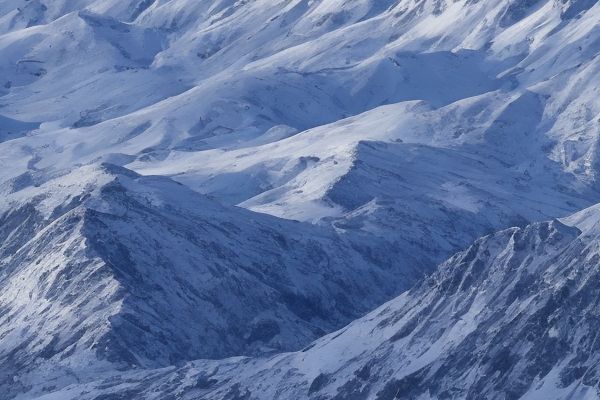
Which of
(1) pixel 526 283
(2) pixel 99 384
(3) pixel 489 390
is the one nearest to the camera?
(3) pixel 489 390

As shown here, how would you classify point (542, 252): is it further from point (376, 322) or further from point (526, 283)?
point (376, 322)

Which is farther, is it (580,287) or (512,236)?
(512,236)

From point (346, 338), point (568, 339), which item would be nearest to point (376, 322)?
point (346, 338)

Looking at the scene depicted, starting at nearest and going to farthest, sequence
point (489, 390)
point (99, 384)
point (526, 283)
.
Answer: point (489, 390), point (526, 283), point (99, 384)

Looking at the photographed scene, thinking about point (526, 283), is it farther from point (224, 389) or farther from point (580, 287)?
point (224, 389)

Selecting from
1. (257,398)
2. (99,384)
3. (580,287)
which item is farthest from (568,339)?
(99,384)

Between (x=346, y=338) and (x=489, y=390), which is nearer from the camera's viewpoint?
(x=489, y=390)
